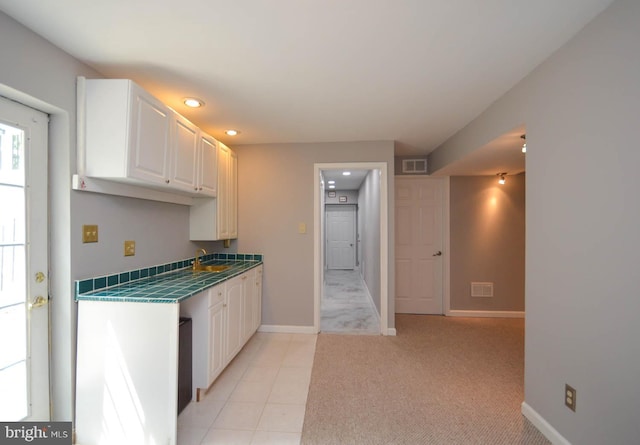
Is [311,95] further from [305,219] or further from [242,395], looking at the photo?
[242,395]

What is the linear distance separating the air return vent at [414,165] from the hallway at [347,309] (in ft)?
7.30

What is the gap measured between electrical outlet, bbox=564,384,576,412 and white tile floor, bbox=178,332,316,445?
62.0 inches

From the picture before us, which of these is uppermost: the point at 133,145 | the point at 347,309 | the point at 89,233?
the point at 133,145

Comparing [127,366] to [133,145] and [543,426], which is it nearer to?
[133,145]

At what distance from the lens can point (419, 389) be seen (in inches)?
86.6

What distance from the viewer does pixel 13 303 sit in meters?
1.43

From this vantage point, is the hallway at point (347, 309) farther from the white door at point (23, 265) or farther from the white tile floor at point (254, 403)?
the white door at point (23, 265)

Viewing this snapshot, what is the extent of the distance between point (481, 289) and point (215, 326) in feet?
12.1

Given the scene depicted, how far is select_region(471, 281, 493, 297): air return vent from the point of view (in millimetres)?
3947

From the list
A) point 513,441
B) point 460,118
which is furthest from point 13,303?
point 460,118

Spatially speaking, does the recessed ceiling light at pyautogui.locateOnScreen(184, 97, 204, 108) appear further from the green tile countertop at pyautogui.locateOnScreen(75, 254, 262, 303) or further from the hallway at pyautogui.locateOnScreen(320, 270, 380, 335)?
the hallway at pyautogui.locateOnScreen(320, 270, 380, 335)

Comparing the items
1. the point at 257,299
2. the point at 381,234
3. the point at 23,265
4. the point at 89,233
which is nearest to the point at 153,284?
the point at 89,233

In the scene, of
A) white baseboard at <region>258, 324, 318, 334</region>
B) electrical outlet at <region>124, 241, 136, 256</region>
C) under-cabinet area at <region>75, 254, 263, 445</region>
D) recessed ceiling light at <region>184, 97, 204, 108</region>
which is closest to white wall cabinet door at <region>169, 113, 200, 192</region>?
recessed ceiling light at <region>184, 97, 204, 108</region>

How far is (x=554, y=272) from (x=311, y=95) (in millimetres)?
2031
